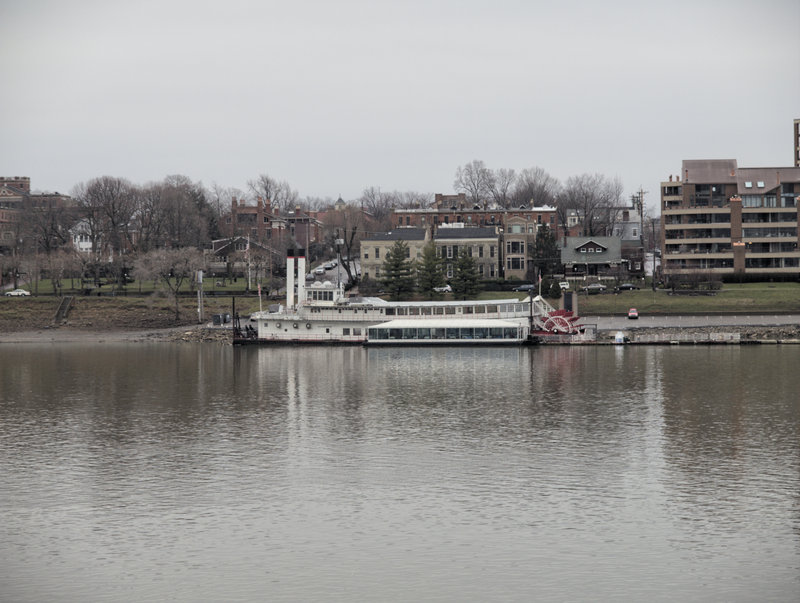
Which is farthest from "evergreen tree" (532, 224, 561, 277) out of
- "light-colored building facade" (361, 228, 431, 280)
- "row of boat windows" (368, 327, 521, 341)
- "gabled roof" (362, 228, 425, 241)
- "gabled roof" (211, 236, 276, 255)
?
"row of boat windows" (368, 327, 521, 341)

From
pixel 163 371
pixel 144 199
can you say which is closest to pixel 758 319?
pixel 163 371

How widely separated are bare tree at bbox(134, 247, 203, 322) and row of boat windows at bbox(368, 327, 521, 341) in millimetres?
31947

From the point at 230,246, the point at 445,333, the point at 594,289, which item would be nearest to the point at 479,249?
the point at 594,289

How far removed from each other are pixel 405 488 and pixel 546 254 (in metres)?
89.6

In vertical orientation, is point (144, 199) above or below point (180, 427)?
above

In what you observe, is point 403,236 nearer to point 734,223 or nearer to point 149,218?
point 149,218

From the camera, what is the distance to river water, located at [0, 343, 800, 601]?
2677 centimetres

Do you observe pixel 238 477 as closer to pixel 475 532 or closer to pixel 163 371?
pixel 475 532

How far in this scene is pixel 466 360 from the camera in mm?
76062

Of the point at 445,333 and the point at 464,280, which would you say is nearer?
the point at 445,333

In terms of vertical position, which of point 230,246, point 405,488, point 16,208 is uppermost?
point 16,208

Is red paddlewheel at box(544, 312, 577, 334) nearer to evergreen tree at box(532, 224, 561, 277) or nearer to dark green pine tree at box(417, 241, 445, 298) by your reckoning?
dark green pine tree at box(417, 241, 445, 298)

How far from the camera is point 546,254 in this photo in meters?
122

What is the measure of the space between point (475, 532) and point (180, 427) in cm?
2215
